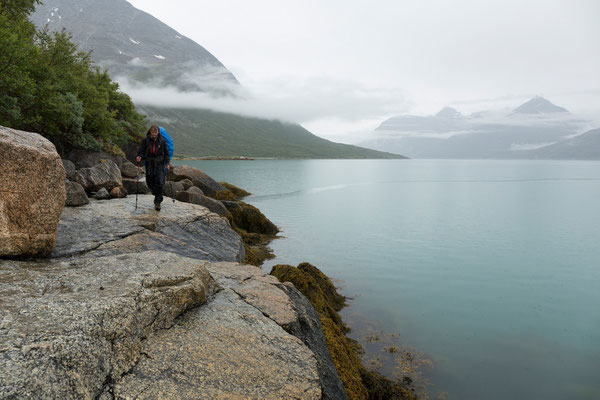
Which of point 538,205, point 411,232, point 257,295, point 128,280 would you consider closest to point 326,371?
point 257,295

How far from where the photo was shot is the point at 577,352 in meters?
12.7

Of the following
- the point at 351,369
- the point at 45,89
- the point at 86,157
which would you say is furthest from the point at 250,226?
the point at 45,89

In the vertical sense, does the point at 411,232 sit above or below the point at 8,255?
below

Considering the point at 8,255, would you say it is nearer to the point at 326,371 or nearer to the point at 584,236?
the point at 326,371

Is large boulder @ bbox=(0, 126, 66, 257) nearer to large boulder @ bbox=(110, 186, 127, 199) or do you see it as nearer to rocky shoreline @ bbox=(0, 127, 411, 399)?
rocky shoreline @ bbox=(0, 127, 411, 399)

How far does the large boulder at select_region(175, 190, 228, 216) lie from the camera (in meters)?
21.8

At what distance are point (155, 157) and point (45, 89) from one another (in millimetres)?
21894

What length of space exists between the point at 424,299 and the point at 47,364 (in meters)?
15.9

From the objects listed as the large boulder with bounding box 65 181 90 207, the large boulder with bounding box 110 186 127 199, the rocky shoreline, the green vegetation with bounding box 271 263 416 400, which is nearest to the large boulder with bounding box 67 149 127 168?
the large boulder with bounding box 110 186 127 199

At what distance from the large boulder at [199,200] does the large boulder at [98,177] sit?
4748mm

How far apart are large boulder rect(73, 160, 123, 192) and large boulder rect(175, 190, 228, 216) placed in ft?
15.6

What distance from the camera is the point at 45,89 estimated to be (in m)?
27.9

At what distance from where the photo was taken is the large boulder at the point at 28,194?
6.69 m

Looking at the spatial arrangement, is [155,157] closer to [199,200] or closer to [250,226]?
[199,200]
